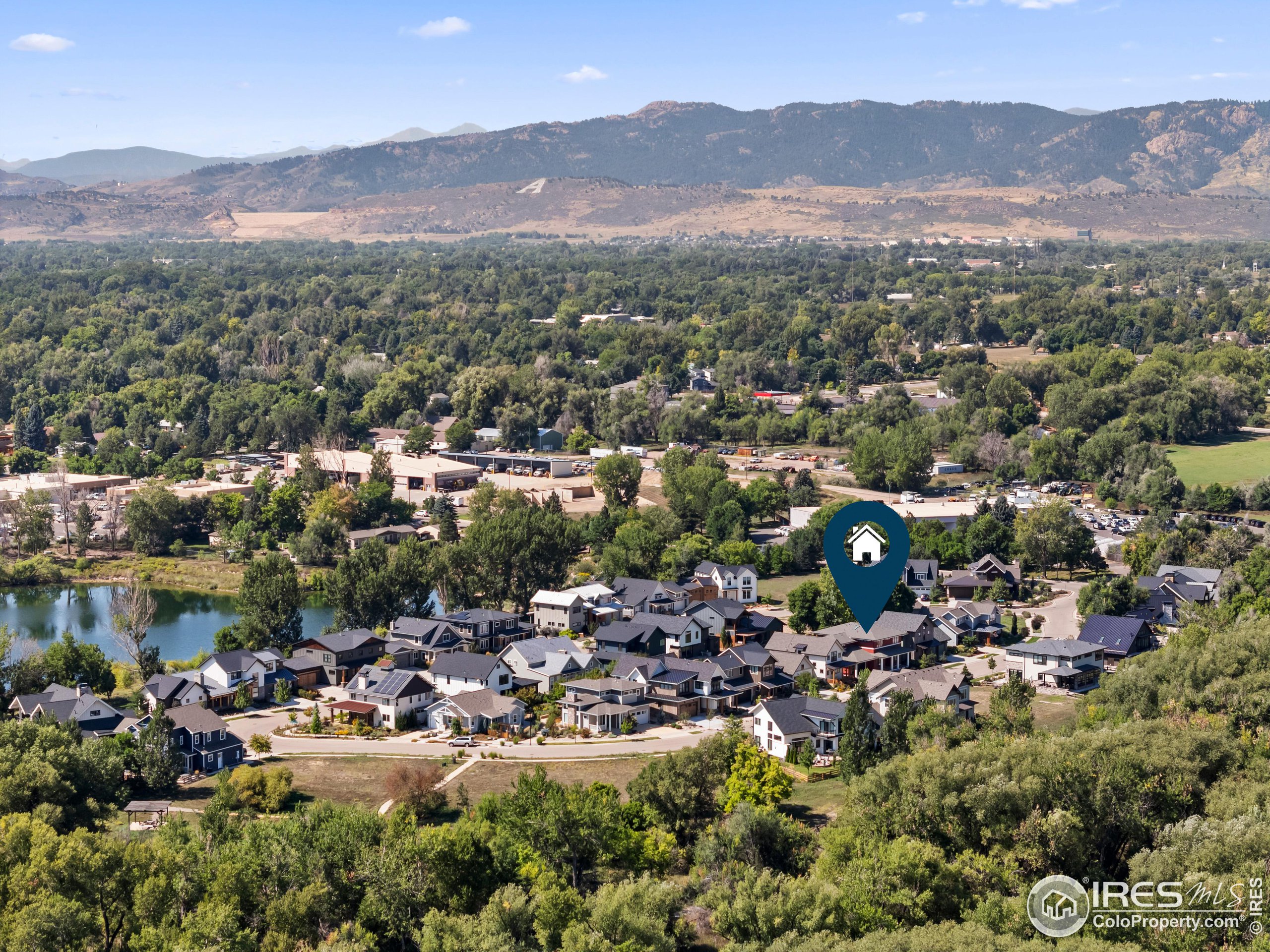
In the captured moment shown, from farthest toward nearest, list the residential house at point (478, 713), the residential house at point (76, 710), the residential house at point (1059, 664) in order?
1. the residential house at point (1059, 664)
2. the residential house at point (478, 713)
3. the residential house at point (76, 710)

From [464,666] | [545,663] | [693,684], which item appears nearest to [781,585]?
[693,684]

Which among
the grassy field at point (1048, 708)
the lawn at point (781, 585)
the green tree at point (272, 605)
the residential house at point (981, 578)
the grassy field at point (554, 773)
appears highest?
the green tree at point (272, 605)

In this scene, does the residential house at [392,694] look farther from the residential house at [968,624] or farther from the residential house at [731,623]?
the residential house at [968,624]

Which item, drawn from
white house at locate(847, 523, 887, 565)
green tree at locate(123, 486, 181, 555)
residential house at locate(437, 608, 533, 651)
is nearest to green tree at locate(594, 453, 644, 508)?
green tree at locate(123, 486, 181, 555)

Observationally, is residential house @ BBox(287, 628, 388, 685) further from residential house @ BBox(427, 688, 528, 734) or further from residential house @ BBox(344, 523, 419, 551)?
residential house @ BBox(344, 523, 419, 551)

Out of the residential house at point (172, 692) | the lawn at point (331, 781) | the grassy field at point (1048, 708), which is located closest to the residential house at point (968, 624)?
the grassy field at point (1048, 708)
